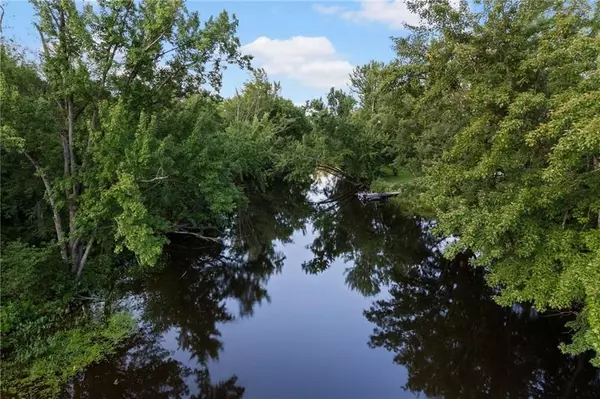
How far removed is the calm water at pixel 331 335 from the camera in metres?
10.3

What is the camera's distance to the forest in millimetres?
9070

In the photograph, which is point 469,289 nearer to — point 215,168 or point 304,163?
point 215,168

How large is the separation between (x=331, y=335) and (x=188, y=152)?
333 inches

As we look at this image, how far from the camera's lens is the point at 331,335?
526 inches

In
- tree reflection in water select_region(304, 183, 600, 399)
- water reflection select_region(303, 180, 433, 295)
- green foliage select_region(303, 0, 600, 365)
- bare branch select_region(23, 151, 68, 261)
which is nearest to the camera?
green foliage select_region(303, 0, 600, 365)

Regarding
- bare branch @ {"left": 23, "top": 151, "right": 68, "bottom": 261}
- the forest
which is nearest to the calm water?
the forest

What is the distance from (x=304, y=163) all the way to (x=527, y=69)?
2708cm

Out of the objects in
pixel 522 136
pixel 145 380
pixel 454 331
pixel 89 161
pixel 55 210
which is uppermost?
pixel 522 136

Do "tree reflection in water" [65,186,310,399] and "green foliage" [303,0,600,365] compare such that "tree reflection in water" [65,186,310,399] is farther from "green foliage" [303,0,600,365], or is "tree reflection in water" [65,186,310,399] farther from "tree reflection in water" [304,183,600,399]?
"green foliage" [303,0,600,365]

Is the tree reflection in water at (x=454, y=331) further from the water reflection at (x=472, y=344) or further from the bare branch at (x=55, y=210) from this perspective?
the bare branch at (x=55, y=210)

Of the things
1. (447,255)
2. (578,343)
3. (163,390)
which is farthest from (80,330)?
(578,343)

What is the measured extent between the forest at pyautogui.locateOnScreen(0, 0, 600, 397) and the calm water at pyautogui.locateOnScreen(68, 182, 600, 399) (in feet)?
3.73

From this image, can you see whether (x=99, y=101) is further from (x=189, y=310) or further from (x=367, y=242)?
(x=367, y=242)

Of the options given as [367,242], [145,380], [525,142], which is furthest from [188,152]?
[367,242]
